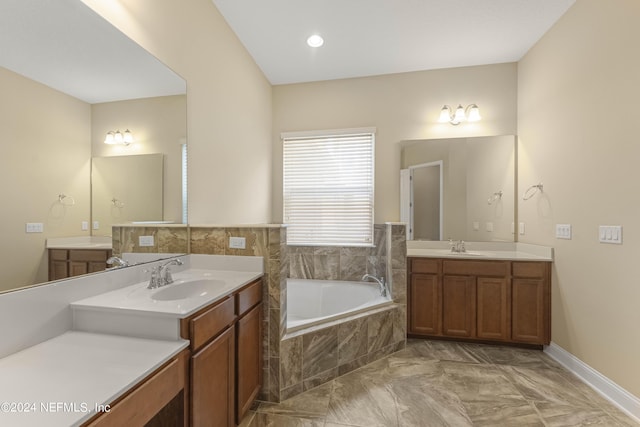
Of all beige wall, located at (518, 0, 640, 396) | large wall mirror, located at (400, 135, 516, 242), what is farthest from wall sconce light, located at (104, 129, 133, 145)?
beige wall, located at (518, 0, 640, 396)

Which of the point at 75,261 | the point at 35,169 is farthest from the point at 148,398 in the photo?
the point at 35,169

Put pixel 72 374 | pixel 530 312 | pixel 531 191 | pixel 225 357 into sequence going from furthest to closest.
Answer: pixel 531 191, pixel 530 312, pixel 225 357, pixel 72 374

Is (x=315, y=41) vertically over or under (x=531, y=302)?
over

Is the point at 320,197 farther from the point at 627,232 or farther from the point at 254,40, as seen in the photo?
the point at 627,232

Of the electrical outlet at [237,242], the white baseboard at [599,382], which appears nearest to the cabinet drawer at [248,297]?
the electrical outlet at [237,242]

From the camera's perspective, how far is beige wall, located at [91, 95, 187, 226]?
138 cm

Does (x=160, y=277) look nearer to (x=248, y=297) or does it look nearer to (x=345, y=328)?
(x=248, y=297)

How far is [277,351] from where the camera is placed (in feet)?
6.10

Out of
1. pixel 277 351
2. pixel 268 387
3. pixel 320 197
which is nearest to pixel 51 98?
pixel 277 351

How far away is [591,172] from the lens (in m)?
2.07

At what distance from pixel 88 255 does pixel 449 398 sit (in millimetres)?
2431

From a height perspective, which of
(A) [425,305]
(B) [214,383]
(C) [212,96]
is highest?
(C) [212,96]

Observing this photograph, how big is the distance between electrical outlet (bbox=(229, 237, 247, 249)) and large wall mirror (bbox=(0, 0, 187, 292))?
64 cm

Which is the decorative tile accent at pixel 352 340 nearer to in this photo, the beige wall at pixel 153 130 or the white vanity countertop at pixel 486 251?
the white vanity countertop at pixel 486 251
